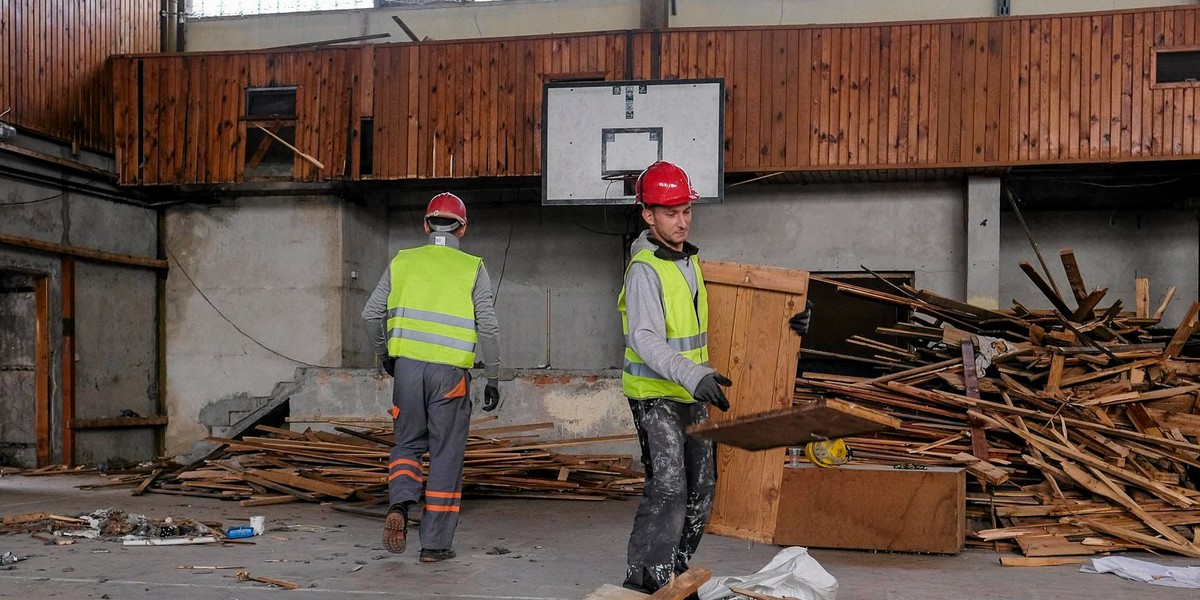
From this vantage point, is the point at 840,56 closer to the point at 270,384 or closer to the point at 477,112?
the point at 477,112

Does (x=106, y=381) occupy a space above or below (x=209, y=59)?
below

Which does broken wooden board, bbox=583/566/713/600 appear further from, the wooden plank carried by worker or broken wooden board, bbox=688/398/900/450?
broken wooden board, bbox=688/398/900/450

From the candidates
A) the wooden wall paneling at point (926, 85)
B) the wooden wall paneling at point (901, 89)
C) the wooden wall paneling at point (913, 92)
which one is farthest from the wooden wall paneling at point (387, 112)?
the wooden wall paneling at point (926, 85)

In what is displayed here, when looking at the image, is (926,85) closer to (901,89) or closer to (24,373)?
(901,89)

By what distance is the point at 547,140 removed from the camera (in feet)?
38.4

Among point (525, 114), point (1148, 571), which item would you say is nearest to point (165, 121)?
point (525, 114)

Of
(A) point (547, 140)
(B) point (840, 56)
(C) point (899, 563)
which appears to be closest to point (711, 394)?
(C) point (899, 563)

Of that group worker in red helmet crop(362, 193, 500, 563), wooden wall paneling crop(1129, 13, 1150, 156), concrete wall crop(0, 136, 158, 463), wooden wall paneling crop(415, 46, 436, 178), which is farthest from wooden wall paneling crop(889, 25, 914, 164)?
concrete wall crop(0, 136, 158, 463)

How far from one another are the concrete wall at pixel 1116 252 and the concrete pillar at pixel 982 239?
4.75 ft

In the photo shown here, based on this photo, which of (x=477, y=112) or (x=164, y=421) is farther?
(x=164, y=421)

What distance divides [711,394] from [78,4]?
38.9 feet

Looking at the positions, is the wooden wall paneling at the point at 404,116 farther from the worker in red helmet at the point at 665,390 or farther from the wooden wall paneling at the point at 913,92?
the worker in red helmet at the point at 665,390

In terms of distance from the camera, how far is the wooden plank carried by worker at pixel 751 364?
4727 millimetres

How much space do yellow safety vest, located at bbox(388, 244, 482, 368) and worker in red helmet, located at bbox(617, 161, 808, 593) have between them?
1.71 metres
